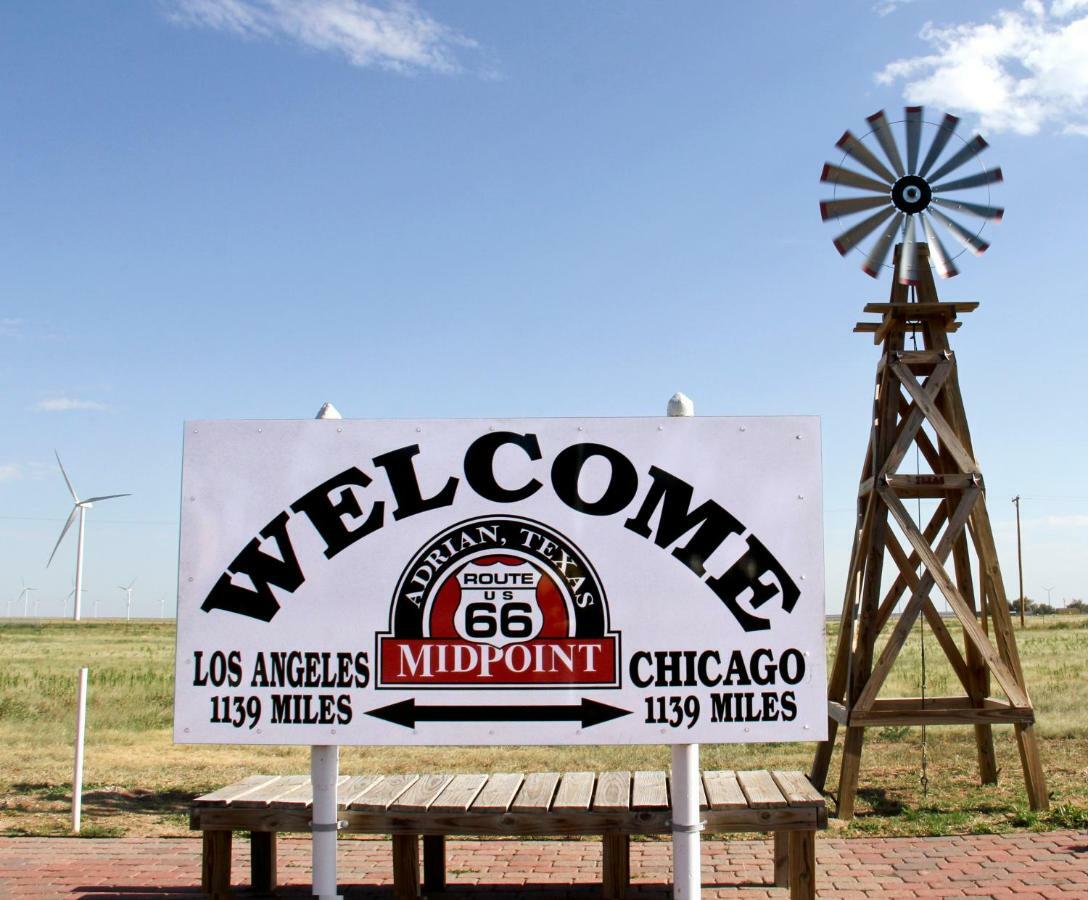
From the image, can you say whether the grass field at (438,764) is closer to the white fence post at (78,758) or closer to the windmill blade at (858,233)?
the white fence post at (78,758)

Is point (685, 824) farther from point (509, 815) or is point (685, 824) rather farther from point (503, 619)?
point (503, 619)

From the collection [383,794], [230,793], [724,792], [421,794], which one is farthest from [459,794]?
[724,792]

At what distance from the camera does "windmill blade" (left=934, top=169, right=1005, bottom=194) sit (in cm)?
998

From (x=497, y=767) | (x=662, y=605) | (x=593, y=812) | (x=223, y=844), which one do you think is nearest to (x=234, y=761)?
(x=497, y=767)

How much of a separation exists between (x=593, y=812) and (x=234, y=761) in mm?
7958

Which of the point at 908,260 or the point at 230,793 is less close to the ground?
the point at 908,260

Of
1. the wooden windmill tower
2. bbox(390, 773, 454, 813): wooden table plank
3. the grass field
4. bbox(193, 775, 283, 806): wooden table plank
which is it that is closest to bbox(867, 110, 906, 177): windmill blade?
the wooden windmill tower

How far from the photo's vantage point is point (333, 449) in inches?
196

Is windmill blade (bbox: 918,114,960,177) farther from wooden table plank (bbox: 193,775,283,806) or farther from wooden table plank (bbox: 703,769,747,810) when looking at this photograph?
wooden table plank (bbox: 193,775,283,806)

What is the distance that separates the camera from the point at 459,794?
18.7 feet

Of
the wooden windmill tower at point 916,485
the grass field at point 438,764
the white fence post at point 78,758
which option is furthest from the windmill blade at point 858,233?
the white fence post at point 78,758

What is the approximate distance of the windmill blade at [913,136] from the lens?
32.4 feet

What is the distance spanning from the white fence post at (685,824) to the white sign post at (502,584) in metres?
0.02

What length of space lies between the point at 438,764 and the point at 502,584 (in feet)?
24.0
